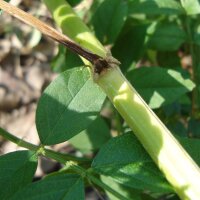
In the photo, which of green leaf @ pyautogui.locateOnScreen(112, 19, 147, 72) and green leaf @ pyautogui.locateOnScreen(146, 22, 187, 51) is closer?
green leaf @ pyautogui.locateOnScreen(112, 19, 147, 72)

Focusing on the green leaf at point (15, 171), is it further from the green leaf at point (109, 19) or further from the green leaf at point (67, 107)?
the green leaf at point (109, 19)

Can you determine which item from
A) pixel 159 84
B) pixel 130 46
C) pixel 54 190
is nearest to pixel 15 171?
pixel 54 190

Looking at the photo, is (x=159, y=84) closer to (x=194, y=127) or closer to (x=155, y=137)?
(x=194, y=127)

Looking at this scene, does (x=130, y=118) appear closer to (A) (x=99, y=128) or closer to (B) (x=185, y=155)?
(B) (x=185, y=155)

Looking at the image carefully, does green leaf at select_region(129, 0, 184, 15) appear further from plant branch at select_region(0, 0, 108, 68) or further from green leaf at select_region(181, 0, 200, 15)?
plant branch at select_region(0, 0, 108, 68)

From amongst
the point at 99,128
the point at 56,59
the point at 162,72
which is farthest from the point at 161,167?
the point at 56,59

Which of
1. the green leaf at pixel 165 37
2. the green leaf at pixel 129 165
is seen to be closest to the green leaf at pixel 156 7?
the green leaf at pixel 165 37

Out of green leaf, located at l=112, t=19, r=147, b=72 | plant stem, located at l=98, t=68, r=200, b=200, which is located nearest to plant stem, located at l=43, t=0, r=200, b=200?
plant stem, located at l=98, t=68, r=200, b=200
